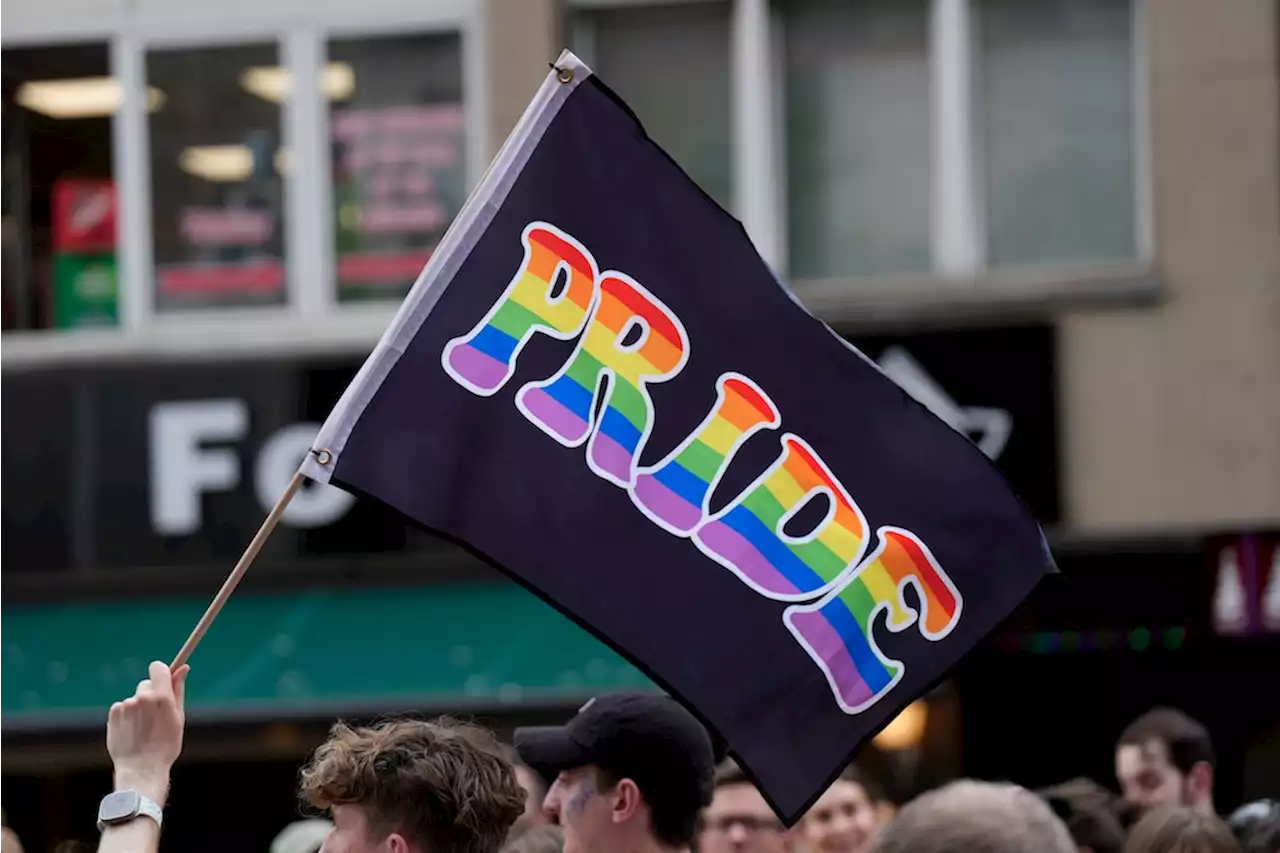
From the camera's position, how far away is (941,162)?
12445mm

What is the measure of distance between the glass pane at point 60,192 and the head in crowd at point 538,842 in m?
8.39

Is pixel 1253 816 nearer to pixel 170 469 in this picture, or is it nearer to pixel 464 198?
pixel 464 198

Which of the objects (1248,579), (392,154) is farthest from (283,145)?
(1248,579)

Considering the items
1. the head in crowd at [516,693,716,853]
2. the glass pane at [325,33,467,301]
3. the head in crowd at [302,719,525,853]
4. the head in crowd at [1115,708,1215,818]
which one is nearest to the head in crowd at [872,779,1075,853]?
the head in crowd at [302,719,525,853]

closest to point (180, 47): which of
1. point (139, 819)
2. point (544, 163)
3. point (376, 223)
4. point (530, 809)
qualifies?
point (376, 223)

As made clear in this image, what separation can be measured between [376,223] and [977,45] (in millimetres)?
3185

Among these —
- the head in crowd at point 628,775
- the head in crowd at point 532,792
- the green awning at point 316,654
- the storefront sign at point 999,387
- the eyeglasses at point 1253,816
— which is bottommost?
the green awning at point 316,654

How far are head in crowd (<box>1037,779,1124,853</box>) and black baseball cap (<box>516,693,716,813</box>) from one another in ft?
6.69

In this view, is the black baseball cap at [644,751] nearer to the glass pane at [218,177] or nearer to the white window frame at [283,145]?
the white window frame at [283,145]

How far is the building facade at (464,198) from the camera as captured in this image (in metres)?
12.1

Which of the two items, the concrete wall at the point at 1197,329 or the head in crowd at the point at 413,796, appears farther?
the concrete wall at the point at 1197,329

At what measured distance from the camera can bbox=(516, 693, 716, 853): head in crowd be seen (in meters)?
4.79

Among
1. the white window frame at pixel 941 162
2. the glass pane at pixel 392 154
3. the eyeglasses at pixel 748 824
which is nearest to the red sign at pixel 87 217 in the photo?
the glass pane at pixel 392 154

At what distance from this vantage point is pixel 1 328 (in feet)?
43.8
